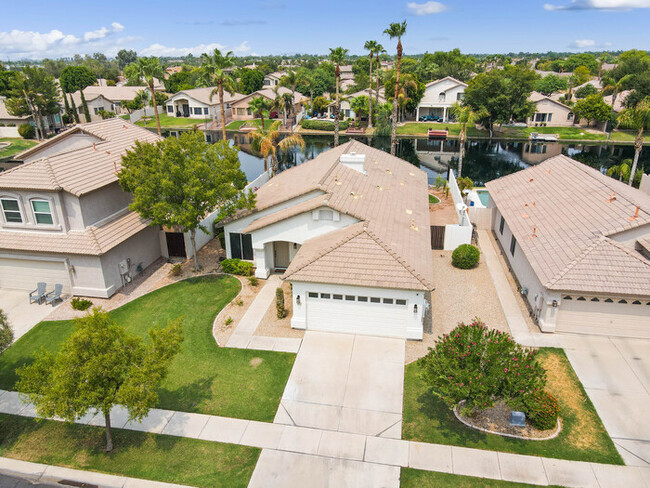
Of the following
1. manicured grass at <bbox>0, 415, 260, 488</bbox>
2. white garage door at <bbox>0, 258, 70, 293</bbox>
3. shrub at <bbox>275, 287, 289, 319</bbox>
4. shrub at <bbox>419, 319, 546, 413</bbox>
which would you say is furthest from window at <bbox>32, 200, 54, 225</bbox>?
shrub at <bbox>419, 319, 546, 413</bbox>

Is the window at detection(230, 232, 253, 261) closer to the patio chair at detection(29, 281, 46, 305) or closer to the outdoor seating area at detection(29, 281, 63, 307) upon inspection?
the outdoor seating area at detection(29, 281, 63, 307)

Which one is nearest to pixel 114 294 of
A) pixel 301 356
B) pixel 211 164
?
pixel 211 164

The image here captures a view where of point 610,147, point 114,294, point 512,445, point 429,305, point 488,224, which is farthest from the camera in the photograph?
point 610,147

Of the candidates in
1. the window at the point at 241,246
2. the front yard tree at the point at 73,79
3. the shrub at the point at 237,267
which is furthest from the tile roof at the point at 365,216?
the front yard tree at the point at 73,79

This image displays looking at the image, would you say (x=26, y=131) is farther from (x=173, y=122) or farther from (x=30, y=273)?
(x=30, y=273)

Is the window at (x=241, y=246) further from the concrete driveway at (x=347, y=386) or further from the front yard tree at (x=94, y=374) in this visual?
the front yard tree at (x=94, y=374)

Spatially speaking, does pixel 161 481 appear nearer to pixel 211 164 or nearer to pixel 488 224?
pixel 211 164
